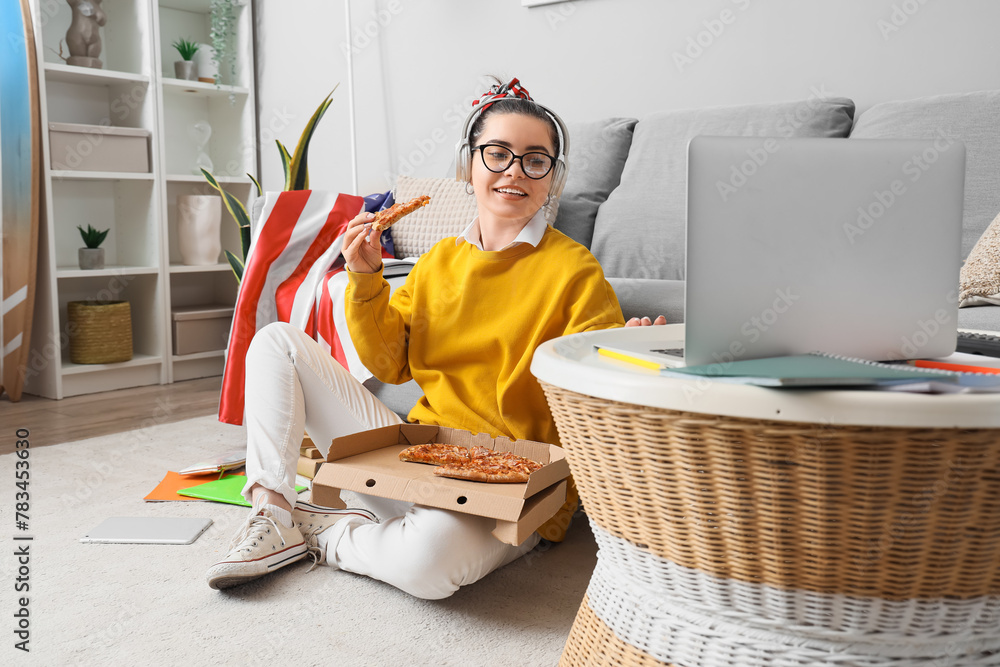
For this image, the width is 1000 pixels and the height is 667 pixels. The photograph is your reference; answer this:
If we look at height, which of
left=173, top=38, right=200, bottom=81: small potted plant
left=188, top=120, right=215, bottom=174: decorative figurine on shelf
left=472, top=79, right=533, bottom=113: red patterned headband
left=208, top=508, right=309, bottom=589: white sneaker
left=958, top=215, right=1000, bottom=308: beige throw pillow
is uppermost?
left=173, top=38, right=200, bottom=81: small potted plant

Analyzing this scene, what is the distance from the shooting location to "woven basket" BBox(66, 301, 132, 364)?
311cm

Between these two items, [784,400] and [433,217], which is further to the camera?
[433,217]

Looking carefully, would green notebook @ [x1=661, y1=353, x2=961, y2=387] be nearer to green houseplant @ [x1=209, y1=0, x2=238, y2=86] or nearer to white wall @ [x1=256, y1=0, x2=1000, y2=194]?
white wall @ [x1=256, y1=0, x2=1000, y2=194]

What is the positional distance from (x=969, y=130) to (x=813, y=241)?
139 cm

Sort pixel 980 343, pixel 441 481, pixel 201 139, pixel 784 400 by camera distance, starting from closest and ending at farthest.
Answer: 1. pixel 784 400
2. pixel 980 343
3. pixel 441 481
4. pixel 201 139

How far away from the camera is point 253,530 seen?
53.7 inches

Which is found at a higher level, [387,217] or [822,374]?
[387,217]

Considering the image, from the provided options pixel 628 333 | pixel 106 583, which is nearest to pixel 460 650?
pixel 628 333

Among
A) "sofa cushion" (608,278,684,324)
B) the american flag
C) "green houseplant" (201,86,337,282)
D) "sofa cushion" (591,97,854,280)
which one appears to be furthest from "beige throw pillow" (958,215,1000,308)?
"green houseplant" (201,86,337,282)

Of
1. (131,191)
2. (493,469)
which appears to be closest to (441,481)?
(493,469)

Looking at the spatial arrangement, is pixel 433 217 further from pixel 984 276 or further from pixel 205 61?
pixel 205 61

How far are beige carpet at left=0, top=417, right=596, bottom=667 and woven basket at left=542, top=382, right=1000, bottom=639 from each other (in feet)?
1.70

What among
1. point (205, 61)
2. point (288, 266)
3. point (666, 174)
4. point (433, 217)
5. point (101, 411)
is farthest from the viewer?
point (205, 61)

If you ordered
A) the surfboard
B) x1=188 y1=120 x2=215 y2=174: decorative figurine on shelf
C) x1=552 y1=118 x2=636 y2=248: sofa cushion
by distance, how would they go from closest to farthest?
1. x1=552 y1=118 x2=636 y2=248: sofa cushion
2. the surfboard
3. x1=188 y1=120 x2=215 y2=174: decorative figurine on shelf
